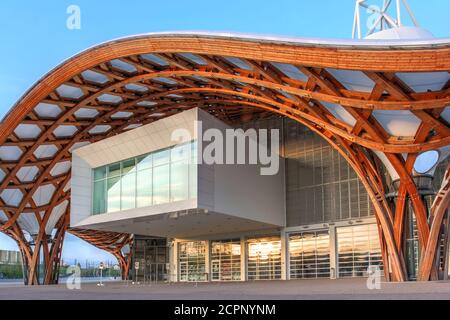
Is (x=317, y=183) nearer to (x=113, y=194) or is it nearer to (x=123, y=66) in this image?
(x=113, y=194)

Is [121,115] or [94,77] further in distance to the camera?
[121,115]

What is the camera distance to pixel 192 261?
1918 inches

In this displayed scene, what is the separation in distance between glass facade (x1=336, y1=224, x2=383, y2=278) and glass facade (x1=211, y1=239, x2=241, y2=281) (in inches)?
379

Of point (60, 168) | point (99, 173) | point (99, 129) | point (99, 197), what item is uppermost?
point (99, 129)

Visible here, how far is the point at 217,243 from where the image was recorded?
4662 centimetres

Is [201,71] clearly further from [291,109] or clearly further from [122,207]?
[122,207]

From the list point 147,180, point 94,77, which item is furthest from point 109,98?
point 147,180

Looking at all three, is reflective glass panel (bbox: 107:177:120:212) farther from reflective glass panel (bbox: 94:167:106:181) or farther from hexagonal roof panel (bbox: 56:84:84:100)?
hexagonal roof panel (bbox: 56:84:84:100)

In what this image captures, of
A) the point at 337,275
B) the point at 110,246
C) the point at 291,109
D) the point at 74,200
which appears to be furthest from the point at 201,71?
the point at 110,246

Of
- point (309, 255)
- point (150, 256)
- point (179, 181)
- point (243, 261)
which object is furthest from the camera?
point (150, 256)

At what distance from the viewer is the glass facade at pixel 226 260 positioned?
44.8 m

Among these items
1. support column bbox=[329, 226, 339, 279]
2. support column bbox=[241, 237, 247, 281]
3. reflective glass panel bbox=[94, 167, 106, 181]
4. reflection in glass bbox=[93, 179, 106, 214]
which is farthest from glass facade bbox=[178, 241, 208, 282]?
reflective glass panel bbox=[94, 167, 106, 181]

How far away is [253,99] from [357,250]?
1392 centimetres

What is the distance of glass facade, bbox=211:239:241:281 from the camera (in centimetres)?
4481
